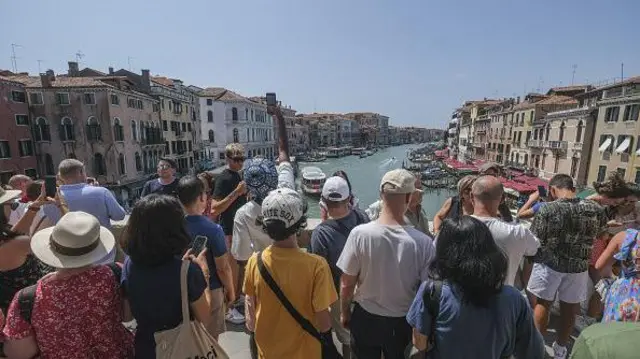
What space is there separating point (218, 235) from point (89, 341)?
95 cm

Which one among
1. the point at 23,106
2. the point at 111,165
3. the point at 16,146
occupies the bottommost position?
Result: the point at 111,165

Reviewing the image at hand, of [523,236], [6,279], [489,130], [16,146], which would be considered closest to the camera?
[6,279]

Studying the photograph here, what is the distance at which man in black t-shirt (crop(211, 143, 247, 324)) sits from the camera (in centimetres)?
340

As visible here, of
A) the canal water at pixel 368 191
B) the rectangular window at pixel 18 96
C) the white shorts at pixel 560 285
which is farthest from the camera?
the canal water at pixel 368 191

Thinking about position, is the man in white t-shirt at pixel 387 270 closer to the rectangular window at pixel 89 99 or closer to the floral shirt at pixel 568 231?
the floral shirt at pixel 568 231

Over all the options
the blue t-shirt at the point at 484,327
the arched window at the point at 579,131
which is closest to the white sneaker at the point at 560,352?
the blue t-shirt at the point at 484,327

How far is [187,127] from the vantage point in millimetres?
39125

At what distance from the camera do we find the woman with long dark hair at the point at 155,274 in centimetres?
173

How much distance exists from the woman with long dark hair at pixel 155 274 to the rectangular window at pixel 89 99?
97.4ft

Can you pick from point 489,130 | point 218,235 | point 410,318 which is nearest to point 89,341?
point 218,235

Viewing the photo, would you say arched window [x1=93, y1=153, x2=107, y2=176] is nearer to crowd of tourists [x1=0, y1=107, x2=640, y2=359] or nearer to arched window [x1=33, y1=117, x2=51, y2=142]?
arched window [x1=33, y1=117, x2=51, y2=142]

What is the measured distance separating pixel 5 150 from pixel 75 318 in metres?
30.5

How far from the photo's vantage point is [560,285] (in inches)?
112

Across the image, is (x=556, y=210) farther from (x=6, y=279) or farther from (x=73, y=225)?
(x=6, y=279)
